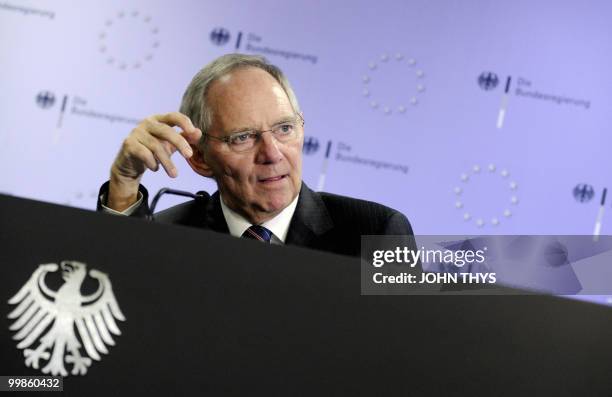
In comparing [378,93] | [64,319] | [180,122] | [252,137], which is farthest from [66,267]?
[378,93]

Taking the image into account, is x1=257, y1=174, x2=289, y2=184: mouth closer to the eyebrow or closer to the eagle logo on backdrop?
the eyebrow

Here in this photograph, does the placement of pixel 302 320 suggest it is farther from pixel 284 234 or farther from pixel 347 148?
pixel 347 148

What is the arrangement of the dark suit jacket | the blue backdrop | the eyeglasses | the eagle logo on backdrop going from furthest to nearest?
the blue backdrop → the eyeglasses → the dark suit jacket → the eagle logo on backdrop

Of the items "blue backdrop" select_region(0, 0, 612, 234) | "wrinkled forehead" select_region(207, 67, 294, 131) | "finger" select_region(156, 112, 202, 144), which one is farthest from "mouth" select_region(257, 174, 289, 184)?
"blue backdrop" select_region(0, 0, 612, 234)

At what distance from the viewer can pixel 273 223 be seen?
1652 mm

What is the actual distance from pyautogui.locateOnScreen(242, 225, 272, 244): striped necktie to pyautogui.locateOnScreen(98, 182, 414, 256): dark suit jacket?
0.04 metres

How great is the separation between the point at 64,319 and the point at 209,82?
93 centimetres

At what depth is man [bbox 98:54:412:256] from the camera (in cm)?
163

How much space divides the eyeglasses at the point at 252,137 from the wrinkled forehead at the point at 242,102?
1 centimetres

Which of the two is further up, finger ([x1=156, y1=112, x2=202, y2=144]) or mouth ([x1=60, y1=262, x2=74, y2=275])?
finger ([x1=156, y1=112, x2=202, y2=144])

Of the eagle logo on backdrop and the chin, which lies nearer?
the eagle logo on backdrop

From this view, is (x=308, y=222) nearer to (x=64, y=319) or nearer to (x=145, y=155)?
(x=145, y=155)

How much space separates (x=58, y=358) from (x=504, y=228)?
269 centimetres

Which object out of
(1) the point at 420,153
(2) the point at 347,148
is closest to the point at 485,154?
(1) the point at 420,153
